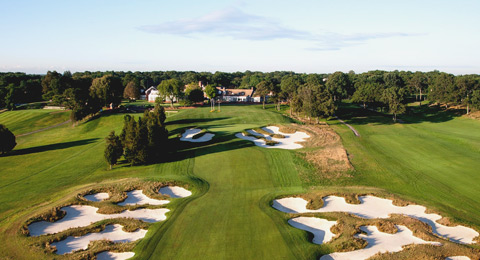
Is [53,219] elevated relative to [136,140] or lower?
lower

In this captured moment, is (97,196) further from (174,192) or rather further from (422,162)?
(422,162)

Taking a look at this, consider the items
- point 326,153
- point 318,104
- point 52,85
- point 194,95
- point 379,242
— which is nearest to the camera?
point 379,242

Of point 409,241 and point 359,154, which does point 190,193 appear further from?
point 359,154

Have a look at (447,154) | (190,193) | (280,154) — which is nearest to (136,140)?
(190,193)

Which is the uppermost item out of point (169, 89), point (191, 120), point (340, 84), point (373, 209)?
point (340, 84)

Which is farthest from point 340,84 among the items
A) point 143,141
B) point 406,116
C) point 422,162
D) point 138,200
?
point 138,200

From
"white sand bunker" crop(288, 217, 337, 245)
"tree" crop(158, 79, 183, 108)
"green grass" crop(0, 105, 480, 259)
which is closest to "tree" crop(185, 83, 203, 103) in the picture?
"tree" crop(158, 79, 183, 108)
